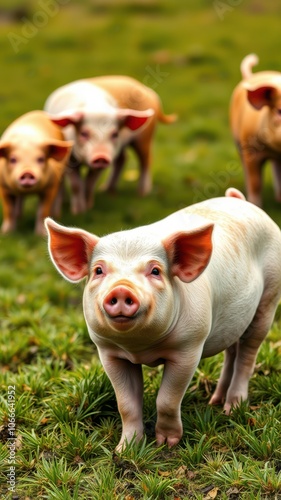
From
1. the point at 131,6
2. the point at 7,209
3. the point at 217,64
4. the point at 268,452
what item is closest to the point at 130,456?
the point at 268,452

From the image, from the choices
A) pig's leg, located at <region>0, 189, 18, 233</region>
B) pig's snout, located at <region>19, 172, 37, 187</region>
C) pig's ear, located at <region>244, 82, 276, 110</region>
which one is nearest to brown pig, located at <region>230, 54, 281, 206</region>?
pig's ear, located at <region>244, 82, 276, 110</region>

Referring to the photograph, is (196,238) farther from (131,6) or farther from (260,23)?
(131,6)

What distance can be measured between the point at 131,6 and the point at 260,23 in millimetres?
2966

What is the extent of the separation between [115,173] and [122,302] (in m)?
6.46

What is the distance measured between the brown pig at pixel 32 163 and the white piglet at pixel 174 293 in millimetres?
3809

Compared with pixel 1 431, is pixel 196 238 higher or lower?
higher

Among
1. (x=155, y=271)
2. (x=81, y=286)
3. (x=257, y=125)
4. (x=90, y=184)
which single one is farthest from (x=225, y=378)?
(x=90, y=184)

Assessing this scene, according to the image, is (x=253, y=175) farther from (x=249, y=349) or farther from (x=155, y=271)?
(x=155, y=271)

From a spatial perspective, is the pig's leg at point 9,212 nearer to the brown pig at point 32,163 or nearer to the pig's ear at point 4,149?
the brown pig at point 32,163

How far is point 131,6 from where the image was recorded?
655 inches

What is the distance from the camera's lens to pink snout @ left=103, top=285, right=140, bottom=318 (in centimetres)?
312

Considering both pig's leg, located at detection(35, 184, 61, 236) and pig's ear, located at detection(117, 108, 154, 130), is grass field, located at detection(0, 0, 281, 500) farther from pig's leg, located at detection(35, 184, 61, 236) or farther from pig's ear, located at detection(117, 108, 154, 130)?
pig's ear, located at detection(117, 108, 154, 130)

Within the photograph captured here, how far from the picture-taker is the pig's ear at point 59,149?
776 centimetres

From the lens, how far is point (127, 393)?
3.80m
